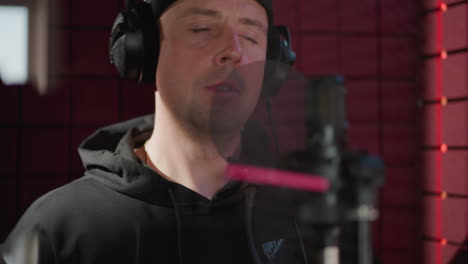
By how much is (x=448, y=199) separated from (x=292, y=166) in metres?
2.41

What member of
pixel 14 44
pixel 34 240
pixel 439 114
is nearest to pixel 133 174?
pixel 34 240

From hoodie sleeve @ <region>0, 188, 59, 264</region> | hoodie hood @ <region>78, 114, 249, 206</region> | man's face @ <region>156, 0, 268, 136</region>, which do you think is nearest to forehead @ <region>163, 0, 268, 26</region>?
man's face @ <region>156, 0, 268, 136</region>

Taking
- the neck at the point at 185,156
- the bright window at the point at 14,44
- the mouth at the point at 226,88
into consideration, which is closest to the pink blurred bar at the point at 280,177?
the mouth at the point at 226,88

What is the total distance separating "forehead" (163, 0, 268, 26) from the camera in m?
1.07

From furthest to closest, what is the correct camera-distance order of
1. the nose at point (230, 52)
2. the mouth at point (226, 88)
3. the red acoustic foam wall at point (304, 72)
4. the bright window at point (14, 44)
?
the red acoustic foam wall at point (304, 72) → the bright window at point (14, 44) → the nose at point (230, 52) → the mouth at point (226, 88)

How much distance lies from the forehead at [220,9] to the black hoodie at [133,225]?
331 mm

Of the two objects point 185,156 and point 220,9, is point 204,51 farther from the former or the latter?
point 185,156

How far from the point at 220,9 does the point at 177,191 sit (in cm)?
38

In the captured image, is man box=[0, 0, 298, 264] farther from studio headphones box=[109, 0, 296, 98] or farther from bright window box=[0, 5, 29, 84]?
bright window box=[0, 5, 29, 84]

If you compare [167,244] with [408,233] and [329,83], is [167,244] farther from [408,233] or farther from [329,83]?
[408,233]

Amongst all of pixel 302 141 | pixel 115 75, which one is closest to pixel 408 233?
pixel 115 75

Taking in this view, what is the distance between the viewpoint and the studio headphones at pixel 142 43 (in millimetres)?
1075

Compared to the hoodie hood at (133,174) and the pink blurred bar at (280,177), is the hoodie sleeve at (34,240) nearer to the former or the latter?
the hoodie hood at (133,174)

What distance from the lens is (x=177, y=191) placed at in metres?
1.15
